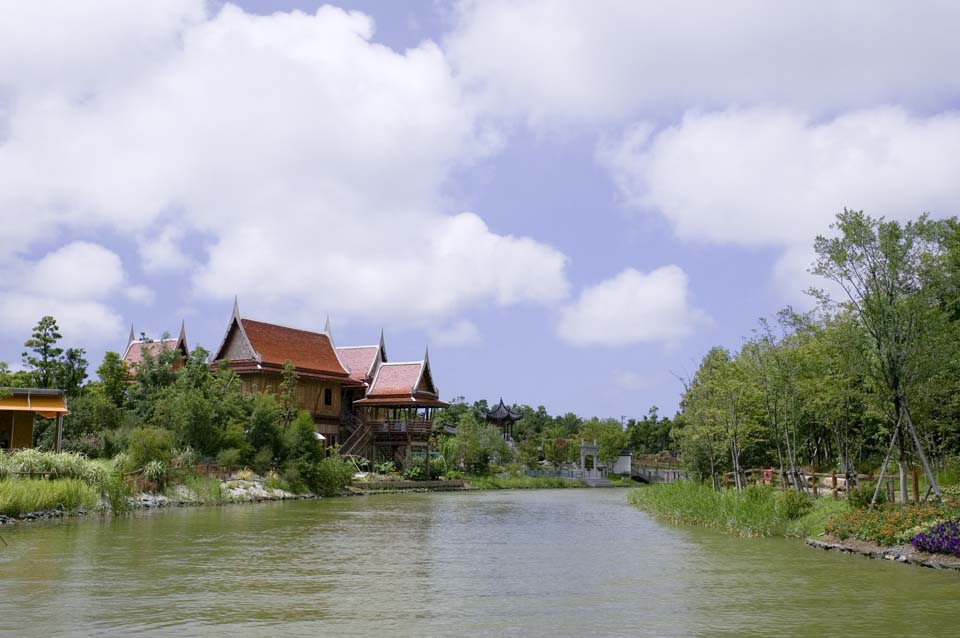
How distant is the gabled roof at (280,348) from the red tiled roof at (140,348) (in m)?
2.74

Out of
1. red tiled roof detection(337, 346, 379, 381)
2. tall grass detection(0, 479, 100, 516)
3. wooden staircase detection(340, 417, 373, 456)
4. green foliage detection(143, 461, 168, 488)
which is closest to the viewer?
tall grass detection(0, 479, 100, 516)

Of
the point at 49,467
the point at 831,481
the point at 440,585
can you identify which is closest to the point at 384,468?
the point at 49,467

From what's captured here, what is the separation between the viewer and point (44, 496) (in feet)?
71.1

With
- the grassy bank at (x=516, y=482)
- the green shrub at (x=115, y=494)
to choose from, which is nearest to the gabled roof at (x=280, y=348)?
the grassy bank at (x=516, y=482)

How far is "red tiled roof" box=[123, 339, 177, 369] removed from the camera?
4047 cm

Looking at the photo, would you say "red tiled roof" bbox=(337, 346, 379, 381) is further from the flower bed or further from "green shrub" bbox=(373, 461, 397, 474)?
the flower bed

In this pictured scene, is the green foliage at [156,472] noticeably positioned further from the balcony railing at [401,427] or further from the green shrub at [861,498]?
the green shrub at [861,498]

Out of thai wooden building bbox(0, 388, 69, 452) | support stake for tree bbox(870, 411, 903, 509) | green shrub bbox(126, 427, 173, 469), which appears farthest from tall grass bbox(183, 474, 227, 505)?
support stake for tree bbox(870, 411, 903, 509)

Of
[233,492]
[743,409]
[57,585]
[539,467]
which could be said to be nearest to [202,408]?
[233,492]

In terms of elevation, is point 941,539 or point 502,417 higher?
point 502,417

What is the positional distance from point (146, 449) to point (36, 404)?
391 cm

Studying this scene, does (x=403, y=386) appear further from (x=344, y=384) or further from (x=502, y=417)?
(x=502, y=417)

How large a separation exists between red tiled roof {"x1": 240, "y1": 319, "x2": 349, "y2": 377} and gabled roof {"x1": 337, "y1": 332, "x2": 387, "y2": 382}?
1160 millimetres

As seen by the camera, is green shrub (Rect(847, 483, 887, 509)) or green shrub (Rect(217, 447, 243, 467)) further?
green shrub (Rect(217, 447, 243, 467))
